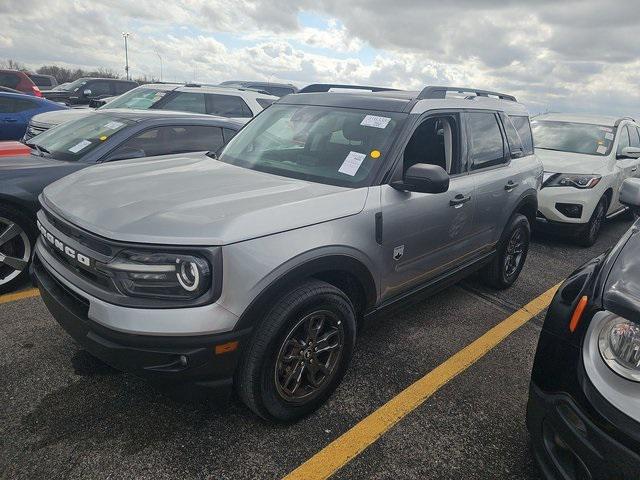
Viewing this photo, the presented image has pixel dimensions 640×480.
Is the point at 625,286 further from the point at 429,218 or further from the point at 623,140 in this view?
the point at 623,140

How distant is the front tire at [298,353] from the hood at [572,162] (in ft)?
16.4

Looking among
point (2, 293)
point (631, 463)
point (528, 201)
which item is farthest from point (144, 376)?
point (528, 201)

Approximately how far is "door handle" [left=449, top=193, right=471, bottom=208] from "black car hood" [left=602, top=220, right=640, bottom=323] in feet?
4.18

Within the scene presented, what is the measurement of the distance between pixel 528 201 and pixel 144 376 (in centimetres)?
390

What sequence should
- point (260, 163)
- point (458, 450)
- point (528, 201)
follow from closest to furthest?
point (458, 450) < point (260, 163) < point (528, 201)

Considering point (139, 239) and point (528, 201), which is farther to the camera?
point (528, 201)

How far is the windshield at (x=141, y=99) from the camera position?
8148 millimetres

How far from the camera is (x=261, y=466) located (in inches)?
86.0

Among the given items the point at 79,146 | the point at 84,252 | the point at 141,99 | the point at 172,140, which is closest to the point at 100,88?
the point at 141,99

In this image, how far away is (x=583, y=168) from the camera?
6.19 meters

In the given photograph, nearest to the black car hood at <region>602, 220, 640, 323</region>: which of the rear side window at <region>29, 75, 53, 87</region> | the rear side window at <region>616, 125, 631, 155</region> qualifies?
the rear side window at <region>616, 125, 631, 155</region>

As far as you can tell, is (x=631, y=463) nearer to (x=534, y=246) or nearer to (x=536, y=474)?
(x=536, y=474)

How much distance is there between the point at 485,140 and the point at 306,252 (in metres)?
2.35

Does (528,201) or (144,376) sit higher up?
(528,201)
